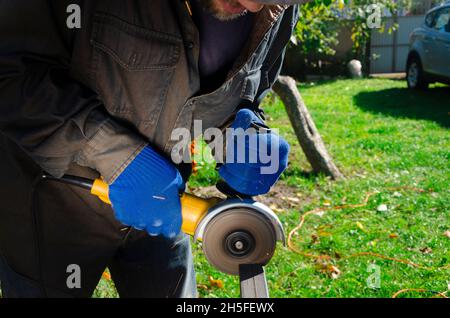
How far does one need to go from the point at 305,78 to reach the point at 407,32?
3.32 meters

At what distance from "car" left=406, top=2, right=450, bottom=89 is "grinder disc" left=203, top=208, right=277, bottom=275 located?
8.66 metres

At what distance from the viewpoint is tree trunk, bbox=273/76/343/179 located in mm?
5184

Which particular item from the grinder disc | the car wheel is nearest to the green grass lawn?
the grinder disc

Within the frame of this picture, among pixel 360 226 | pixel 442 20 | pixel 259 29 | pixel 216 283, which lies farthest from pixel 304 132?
pixel 442 20

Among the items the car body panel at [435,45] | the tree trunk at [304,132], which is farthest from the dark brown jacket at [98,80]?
the car body panel at [435,45]

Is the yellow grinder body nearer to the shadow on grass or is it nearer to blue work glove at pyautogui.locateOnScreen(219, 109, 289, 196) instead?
blue work glove at pyautogui.locateOnScreen(219, 109, 289, 196)

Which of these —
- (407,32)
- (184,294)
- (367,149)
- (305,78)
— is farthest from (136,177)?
(407,32)

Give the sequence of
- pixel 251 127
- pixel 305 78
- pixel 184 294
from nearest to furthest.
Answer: pixel 251 127, pixel 184 294, pixel 305 78

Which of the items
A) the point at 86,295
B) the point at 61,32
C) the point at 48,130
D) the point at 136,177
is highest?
the point at 61,32

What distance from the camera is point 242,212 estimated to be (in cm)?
173

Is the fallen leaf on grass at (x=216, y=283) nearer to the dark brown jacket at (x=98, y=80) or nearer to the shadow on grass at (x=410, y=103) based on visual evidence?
the dark brown jacket at (x=98, y=80)

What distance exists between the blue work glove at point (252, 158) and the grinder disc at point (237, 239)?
120mm

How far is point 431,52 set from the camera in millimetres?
9922

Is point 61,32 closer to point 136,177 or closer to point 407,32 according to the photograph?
point 136,177
